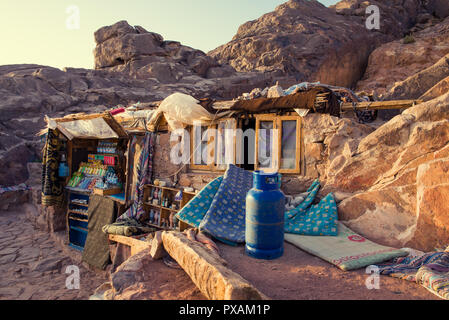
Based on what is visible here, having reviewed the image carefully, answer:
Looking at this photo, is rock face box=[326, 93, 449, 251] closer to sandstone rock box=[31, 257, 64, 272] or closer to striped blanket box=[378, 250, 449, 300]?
striped blanket box=[378, 250, 449, 300]

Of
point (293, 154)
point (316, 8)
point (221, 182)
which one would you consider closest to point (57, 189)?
point (221, 182)

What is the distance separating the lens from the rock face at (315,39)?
1862 cm

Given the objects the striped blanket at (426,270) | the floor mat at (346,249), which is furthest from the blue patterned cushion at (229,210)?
the striped blanket at (426,270)

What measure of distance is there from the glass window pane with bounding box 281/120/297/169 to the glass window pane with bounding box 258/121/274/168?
9.7 inches

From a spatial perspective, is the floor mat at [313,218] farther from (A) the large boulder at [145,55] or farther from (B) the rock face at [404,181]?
(A) the large boulder at [145,55]

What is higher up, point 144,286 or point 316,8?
point 316,8

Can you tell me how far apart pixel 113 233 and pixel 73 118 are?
3754 millimetres

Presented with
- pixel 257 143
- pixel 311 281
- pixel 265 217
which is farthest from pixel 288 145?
Answer: pixel 311 281

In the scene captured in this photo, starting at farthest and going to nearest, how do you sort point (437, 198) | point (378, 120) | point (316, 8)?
point (316, 8) → point (378, 120) → point (437, 198)

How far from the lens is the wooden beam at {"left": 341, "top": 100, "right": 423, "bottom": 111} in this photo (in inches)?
173

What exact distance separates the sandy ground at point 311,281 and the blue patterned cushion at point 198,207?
102 cm

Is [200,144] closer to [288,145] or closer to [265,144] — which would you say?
[265,144]
